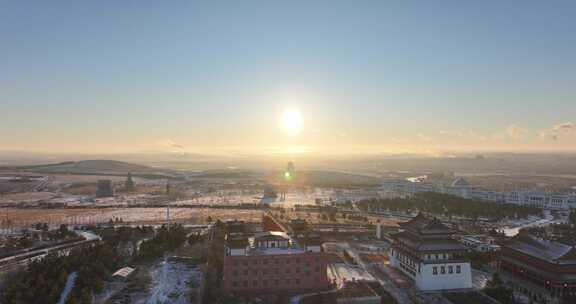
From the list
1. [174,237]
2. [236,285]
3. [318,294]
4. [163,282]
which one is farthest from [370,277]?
[174,237]

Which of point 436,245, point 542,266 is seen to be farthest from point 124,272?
point 542,266

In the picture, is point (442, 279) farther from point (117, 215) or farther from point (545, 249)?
point (117, 215)

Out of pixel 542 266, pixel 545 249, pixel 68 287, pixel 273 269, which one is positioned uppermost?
pixel 545 249

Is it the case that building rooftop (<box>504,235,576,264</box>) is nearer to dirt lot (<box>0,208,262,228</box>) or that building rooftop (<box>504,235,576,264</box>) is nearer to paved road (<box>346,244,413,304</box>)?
paved road (<box>346,244,413,304</box>)

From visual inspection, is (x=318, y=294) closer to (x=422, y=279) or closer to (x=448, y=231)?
(x=422, y=279)

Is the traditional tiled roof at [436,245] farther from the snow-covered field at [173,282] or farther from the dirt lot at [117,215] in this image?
the dirt lot at [117,215]

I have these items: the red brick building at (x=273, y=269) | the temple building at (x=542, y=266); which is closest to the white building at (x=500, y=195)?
the temple building at (x=542, y=266)
